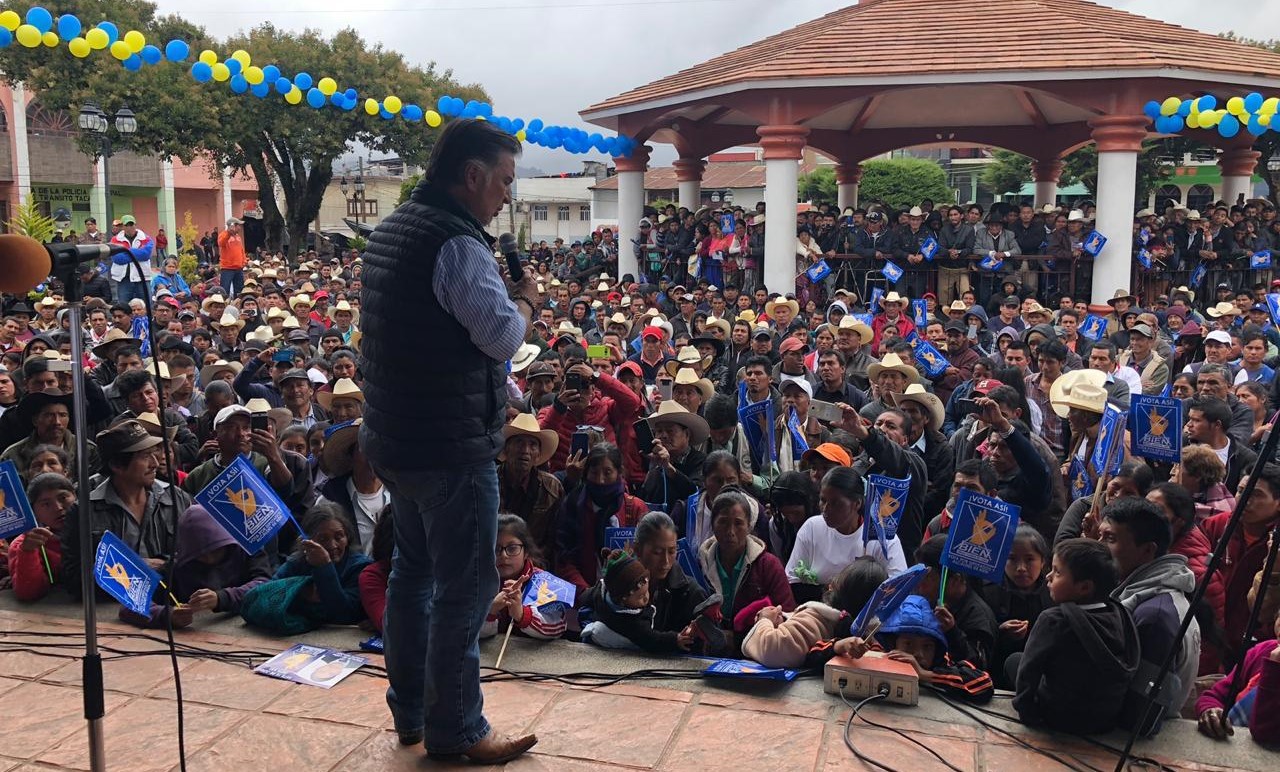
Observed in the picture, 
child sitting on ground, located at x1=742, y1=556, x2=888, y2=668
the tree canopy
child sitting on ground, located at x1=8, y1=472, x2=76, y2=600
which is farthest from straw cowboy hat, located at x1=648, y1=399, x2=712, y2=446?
the tree canopy

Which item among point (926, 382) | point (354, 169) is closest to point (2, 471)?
point (926, 382)

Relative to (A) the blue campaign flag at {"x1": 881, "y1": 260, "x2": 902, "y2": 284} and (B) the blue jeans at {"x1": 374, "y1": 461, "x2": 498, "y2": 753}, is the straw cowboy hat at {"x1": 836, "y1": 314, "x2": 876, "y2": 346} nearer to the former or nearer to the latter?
(A) the blue campaign flag at {"x1": 881, "y1": 260, "x2": 902, "y2": 284}

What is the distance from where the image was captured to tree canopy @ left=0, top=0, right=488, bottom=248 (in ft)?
88.2

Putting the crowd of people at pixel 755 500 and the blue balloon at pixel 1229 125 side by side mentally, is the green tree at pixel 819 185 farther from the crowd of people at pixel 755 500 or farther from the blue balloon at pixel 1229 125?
the crowd of people at pixel 755 500

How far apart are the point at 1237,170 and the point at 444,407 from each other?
21.0 meters

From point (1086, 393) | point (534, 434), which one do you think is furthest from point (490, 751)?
point (1086, 393)

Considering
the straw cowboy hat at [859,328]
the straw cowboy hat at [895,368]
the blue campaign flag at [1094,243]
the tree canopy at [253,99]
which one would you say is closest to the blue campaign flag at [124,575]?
the straw cowboy hat at [895,368]

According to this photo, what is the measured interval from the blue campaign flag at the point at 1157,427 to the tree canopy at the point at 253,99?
2628 centimetres

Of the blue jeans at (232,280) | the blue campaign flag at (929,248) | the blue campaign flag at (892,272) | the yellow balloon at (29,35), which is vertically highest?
the yellow balloon at (29,35)

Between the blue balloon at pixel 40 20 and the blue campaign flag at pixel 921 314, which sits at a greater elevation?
the blue balloon at pixel 40 20

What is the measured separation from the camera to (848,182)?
23.5 m

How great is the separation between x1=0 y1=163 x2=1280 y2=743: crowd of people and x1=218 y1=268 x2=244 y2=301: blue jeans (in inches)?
375

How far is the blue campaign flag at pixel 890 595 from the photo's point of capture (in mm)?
3791

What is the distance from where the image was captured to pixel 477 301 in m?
2.92
